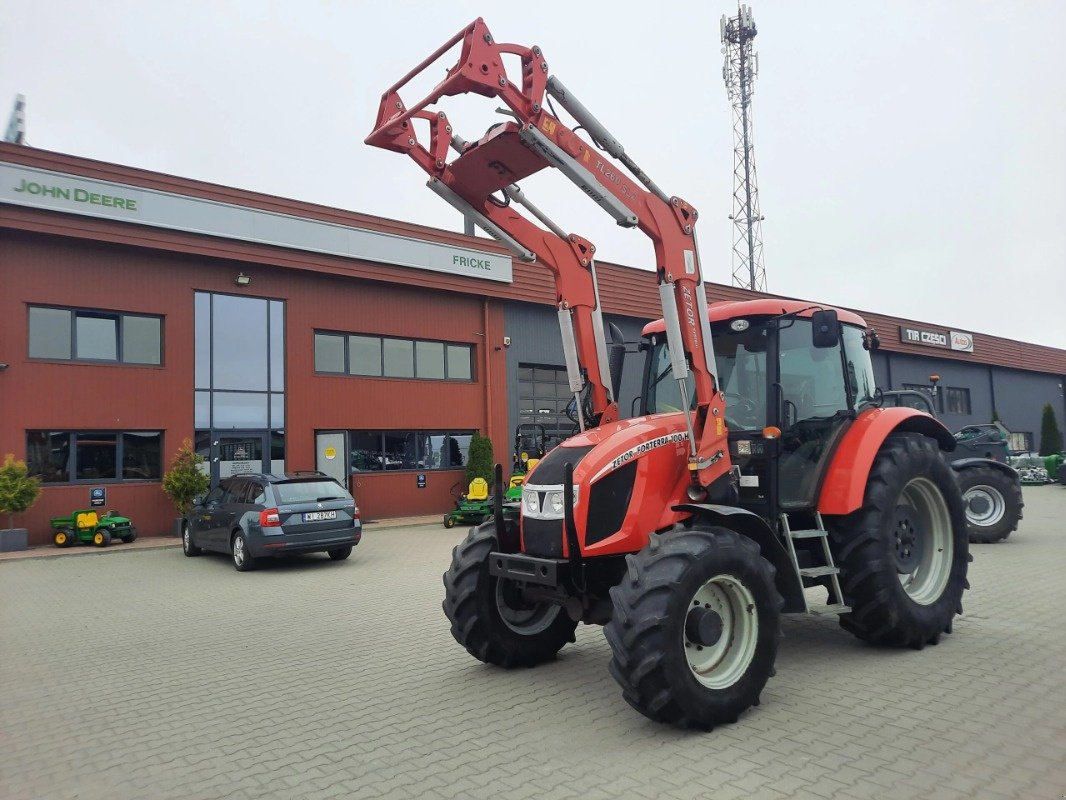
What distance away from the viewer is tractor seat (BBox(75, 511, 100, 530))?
15000mm

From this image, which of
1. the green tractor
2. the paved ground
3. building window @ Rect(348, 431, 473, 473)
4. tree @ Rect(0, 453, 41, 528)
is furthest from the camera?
building window @ Rect(348, 431, 473, 473)

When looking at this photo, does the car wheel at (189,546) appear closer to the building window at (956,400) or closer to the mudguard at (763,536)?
the mudguard at (763,536)

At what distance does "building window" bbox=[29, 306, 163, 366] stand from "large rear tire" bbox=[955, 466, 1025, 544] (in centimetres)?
1557

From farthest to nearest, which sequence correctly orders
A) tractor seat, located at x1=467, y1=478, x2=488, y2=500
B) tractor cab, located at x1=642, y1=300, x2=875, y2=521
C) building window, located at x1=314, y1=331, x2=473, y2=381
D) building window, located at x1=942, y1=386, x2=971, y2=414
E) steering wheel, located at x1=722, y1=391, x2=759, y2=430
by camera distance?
building window, located at x1=942, y1=386, x2=971, y2=414
building window, located at x1=314, y1=331, x2=473, y2=381
tractor seat, located at x1=467, y1=478, x2=488, y2=500
steering wheel, located at x1=722, y1=391, x2=759, y2=430
tractor cab, located at x1=642, y1=300, x2=875, y2=521

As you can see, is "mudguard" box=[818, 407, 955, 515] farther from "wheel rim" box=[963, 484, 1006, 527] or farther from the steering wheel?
"wheel rim" box=[963, 484, 1006, 527]

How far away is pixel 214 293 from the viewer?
1777 cm

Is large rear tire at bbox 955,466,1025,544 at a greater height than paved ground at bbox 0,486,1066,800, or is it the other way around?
large rear tire at bbox 955,466,1025,544

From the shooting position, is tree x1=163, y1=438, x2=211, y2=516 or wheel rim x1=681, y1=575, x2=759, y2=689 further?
tree x1=163, y1=438, x2=211, y2=516

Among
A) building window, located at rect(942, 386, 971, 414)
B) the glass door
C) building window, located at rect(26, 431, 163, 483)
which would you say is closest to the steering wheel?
the glass door

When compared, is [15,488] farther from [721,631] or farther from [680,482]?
[721,631]

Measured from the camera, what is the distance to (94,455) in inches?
639

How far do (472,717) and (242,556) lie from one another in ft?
27.3

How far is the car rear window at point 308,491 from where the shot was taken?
12.1 metres

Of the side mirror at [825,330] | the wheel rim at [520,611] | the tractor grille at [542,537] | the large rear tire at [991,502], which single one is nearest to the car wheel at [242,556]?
the wheel rim at [520,611]
